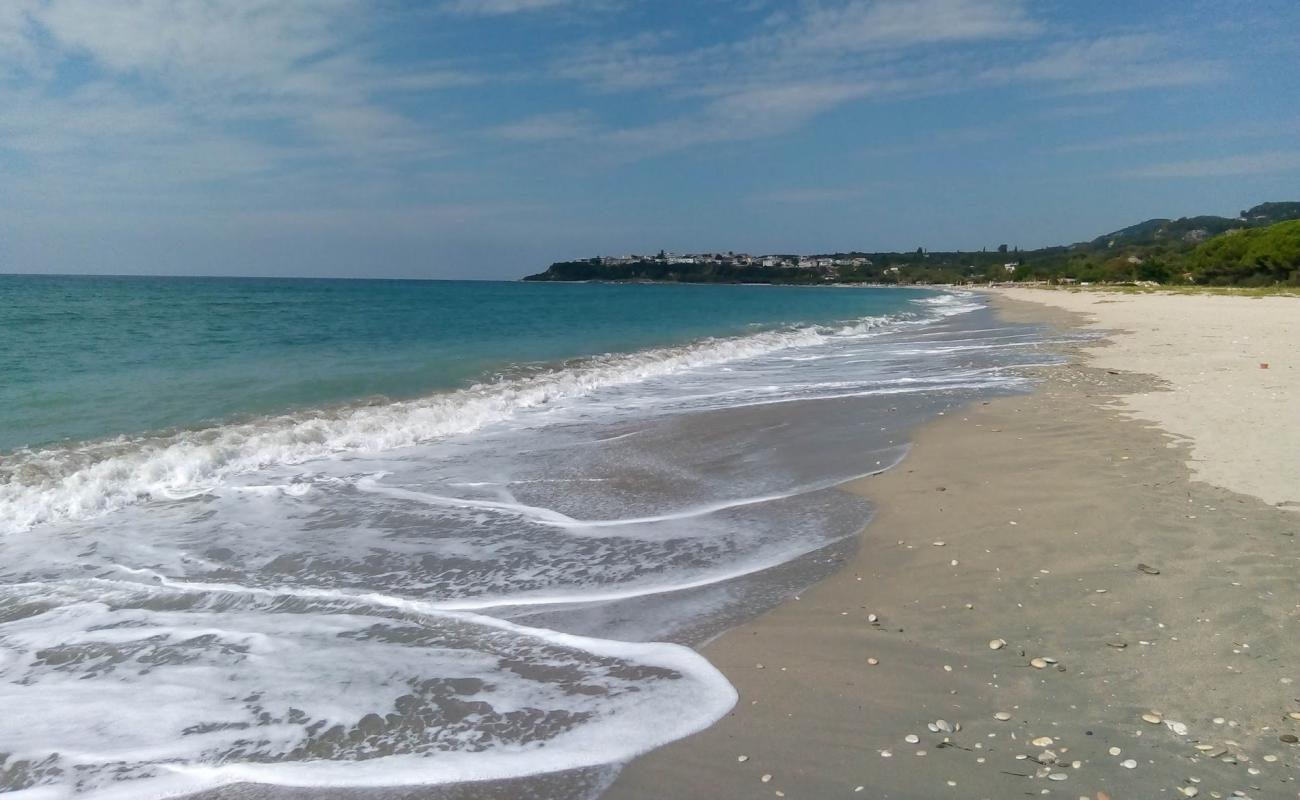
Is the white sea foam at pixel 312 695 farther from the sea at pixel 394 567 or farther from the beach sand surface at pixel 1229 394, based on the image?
the beach sand surface at pixel 1229 394

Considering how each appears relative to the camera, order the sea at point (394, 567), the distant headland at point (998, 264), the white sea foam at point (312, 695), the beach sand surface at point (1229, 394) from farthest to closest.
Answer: the distant headland at point (998, 264), the beach sand surface at point (1229, 394), the sea at point (394, 567), the white sea foam at point (312, 695)

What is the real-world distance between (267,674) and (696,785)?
2500 millimetres

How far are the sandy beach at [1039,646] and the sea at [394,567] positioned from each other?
1.23 feet

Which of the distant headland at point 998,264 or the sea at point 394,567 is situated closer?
the sea at point 394,567

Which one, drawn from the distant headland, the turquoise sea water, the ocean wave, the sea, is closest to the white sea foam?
the sea

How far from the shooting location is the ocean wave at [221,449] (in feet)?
25.7

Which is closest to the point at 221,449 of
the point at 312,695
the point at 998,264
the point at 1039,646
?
the point at 312,695

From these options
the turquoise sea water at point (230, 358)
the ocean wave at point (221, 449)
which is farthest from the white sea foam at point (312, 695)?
the turquoise sea water at point (230, 358)

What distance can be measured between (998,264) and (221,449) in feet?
545

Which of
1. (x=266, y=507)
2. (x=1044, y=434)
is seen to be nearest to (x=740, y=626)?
(x=266, y=507)

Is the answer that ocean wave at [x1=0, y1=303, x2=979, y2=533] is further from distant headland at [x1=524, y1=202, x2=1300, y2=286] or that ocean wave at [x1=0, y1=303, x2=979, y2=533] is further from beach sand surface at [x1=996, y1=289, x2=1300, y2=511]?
distant headland at [x1=524, y1=202, x2=1300, y2=286]

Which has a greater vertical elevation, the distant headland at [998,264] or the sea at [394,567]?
the distant headland at [998,264]

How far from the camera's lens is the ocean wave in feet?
25.7

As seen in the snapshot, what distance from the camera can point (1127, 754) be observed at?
3287 millimetres
